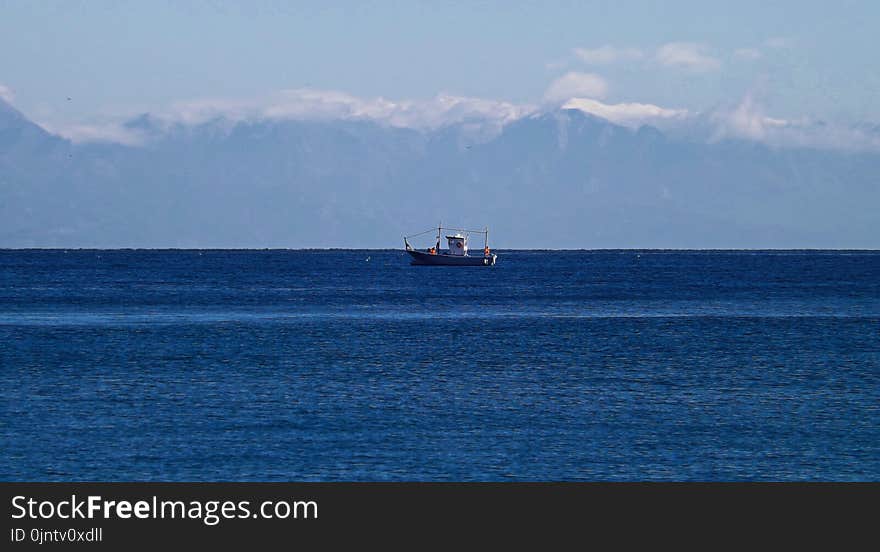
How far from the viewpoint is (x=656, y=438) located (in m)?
44.6

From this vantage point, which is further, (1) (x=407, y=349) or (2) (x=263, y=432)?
(1) (x=407, y=349)

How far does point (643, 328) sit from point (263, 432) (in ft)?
190

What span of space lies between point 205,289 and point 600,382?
392ft

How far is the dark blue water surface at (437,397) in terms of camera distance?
40.2 metres

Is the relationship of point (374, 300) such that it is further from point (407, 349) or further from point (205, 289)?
point (407, 349)

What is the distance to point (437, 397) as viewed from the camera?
2175 inches

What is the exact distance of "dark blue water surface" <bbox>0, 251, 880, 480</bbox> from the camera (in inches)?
1583
